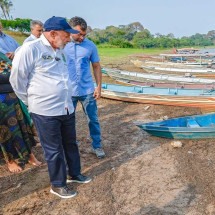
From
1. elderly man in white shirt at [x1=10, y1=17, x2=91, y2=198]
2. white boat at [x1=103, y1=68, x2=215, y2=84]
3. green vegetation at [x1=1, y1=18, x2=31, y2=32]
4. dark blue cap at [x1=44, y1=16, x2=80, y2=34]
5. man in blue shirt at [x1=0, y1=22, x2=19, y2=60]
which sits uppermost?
green vegetation at [x1=1, y1=18, x2=31, y2=32]

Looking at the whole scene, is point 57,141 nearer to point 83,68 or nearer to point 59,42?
point 59,42

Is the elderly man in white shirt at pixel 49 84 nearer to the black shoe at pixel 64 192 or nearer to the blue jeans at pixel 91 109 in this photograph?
the black shoe at pixel 64 192

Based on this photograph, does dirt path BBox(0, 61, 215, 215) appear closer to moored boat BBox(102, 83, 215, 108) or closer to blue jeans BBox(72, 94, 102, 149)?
blue jeans BBox(72, 94, 102, 149)

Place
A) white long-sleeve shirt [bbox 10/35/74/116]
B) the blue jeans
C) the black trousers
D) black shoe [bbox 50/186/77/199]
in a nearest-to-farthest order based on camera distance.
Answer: white long-sleeve shirt [bbox 10/35/74/116]
the black trousers
black shoe [bbox 50/186/77/199]
the blue jeans

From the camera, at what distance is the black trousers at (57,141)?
3080mm

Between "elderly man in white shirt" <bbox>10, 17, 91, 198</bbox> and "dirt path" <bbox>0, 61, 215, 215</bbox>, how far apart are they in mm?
531

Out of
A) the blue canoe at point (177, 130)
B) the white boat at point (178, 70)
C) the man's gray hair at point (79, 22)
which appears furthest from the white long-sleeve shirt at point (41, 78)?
the white boat at point (178, 70)

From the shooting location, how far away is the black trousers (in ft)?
10.1

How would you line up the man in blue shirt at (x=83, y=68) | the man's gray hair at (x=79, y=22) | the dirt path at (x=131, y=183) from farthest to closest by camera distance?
the man in blue shirt at (x=83, y=68), the man's gray hair at (x=79, y=22), the dirt path at (x=131, y=183)

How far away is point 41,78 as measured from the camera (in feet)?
9.57

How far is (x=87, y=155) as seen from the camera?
15.5 ft

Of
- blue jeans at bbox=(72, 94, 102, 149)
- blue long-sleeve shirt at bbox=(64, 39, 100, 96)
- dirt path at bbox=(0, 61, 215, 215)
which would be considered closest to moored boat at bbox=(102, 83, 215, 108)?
dirt path at bbox=(0, 61, 215, 215)

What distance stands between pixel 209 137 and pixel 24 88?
3660 millimetres

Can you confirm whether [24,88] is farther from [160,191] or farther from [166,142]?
[166,142]
